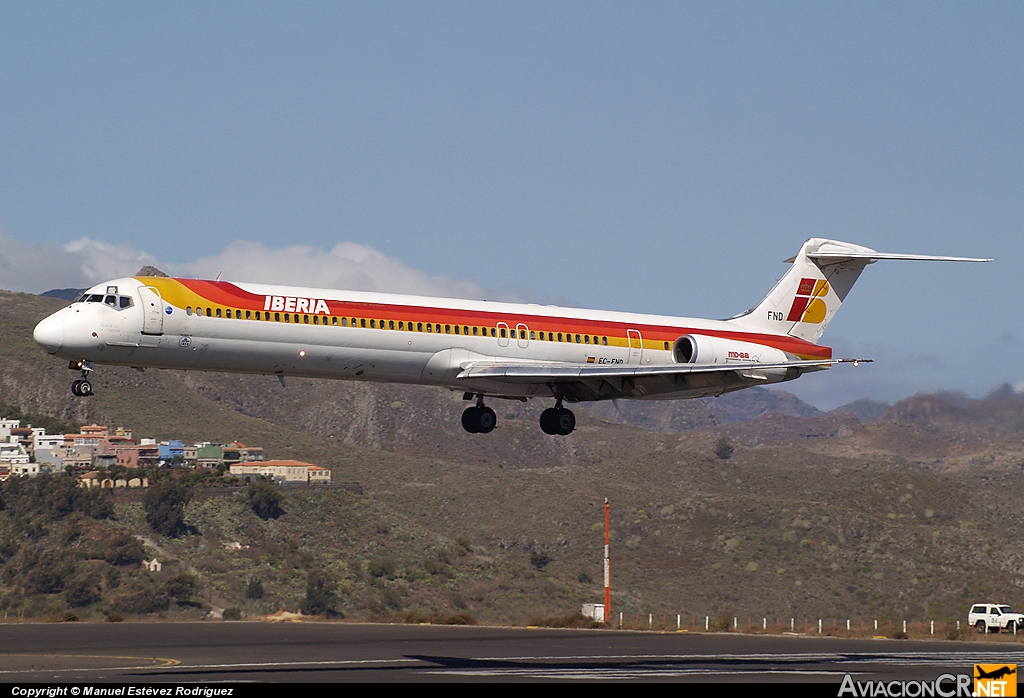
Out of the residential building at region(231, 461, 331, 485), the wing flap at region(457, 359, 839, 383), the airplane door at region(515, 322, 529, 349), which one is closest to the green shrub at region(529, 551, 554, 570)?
the residential building at region(231, 461, 331, 485)

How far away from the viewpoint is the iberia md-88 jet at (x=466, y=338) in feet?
106

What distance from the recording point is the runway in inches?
1126

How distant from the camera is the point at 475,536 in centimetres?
10862

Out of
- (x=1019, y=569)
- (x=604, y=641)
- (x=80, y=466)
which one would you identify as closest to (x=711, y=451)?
(x=1019, y=569)

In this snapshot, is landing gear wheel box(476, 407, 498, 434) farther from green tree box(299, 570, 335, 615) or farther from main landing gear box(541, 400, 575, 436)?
green tree box(299, 570, 335, 615)

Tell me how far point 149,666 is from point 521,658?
9.22m

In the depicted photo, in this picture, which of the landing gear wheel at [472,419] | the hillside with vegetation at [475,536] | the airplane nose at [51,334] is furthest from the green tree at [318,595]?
the airplane nose at [51,334]

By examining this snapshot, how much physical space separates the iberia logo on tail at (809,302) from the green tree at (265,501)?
2699 inches

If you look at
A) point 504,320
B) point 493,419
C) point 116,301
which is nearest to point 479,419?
point 493,419

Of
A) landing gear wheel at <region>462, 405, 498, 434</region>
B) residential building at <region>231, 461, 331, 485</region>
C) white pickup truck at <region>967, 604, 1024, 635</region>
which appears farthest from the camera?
residential building at <region>231, 461, 331, 485</region>

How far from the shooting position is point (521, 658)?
34.4 metres

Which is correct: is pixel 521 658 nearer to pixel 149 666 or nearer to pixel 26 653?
pixel 149 666

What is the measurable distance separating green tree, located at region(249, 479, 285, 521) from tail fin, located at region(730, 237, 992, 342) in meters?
68.3

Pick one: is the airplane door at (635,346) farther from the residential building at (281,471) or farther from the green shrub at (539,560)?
the residential building at (281,471)
